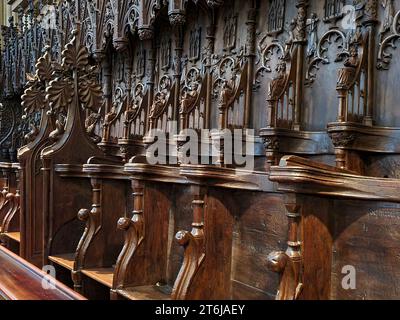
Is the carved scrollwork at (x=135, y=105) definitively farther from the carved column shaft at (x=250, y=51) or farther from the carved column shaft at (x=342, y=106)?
the carved column shaft at (x=342, y=106)

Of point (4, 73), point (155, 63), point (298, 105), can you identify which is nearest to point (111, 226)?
point (298, 105)

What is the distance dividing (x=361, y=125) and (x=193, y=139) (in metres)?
1.46

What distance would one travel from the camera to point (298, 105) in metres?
3.35

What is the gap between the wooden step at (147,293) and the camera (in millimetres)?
2236

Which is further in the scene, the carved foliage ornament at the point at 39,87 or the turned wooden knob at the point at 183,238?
the carved foliage ornament at the point at 39,87

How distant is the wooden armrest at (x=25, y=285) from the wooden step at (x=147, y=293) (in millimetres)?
524

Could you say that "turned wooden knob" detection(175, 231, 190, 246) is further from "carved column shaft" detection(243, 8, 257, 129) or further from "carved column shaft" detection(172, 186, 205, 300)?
"carved column shaft" detection(243, 8, 257, 129)

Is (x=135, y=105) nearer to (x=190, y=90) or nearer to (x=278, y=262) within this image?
(x=190, y=90)

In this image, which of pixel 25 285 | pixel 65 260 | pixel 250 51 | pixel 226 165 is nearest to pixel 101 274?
pixel 65 260

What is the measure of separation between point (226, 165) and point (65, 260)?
4.35 feet

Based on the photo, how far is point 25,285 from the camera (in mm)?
1785

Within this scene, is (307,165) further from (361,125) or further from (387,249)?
(361,125)

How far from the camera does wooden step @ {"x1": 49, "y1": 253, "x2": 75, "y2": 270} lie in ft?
10.1

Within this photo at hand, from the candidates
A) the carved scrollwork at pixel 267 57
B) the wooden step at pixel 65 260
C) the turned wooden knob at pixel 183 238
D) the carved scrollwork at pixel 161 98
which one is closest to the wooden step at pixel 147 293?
the turned wooden knob at pixel 183 238
